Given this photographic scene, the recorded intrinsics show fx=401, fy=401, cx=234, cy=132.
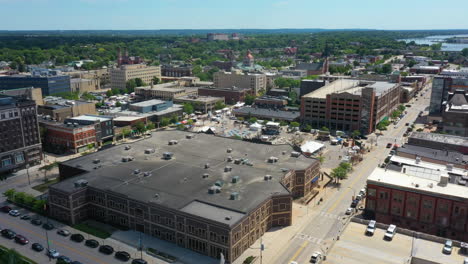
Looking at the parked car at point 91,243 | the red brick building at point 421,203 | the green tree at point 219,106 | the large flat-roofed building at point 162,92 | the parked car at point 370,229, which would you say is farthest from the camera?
the large flat-roofed building at point 162,92

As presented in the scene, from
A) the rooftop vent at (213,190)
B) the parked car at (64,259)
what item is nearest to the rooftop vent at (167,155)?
the rooftop vent at (213,190)

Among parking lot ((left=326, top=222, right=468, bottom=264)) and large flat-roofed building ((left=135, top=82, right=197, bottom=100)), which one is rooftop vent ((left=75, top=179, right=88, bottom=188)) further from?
large flat-roofed building ((left=135, top=82, right=197, bottom=100))

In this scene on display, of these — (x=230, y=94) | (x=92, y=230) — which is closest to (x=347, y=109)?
(x=230, y=94)

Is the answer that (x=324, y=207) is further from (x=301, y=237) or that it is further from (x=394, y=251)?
(x=394, y=251)

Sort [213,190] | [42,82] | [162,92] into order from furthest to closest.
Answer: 1. [162,92]
2. [42,82]
3. [213,190]

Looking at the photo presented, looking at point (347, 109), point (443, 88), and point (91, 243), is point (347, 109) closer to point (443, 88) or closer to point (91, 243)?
point (443, 88)

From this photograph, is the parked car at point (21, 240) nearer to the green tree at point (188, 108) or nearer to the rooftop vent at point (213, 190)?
A: the rooftop vent at point (213, 190)
